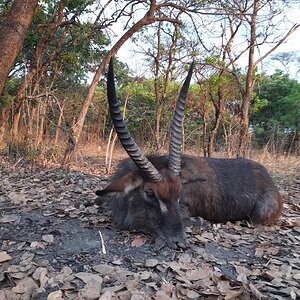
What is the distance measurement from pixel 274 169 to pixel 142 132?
568 cm

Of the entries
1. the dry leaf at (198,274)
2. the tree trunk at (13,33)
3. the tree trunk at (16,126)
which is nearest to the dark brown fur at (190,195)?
the dry leaf at (198,274)

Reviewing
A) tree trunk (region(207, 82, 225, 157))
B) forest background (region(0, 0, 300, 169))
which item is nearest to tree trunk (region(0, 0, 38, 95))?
forest background (region(0, 0, 300, 169))

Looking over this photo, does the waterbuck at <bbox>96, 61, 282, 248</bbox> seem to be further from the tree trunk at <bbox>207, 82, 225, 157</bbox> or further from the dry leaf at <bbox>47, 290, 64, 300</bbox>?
the tree trunk at <bbox>207, 82, 225, 157</bbox>

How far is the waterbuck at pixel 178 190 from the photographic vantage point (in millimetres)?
3369

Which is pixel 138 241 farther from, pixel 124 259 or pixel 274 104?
pixel 274 104

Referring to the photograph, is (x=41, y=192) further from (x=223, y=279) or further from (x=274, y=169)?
(x=274, y=169)

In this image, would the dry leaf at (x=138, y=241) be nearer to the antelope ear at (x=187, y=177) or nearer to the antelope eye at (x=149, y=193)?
the antelope eye at (x=149, y=193)

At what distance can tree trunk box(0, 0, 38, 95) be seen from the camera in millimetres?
5527

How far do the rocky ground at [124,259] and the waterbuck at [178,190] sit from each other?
166 mm

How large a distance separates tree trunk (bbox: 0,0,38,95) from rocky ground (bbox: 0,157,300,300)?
225cm

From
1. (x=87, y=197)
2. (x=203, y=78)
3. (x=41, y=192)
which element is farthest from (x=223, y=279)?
(x=203, y=78)

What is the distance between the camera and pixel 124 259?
9.69ft

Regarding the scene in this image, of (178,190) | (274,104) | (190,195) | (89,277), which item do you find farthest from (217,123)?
(274,104)

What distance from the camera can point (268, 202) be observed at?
14.5ft
